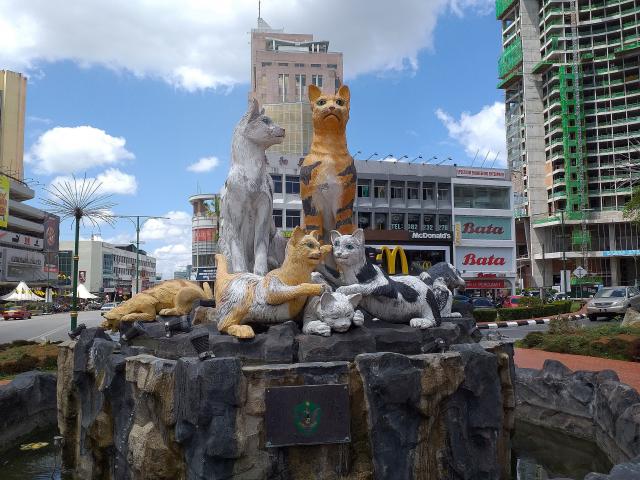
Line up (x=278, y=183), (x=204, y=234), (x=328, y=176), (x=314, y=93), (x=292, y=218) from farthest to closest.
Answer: (x=204, y=234) → (x=292, y=218) → (x=278, y=183) → (x=314, y=93) → (x=328, y=176)

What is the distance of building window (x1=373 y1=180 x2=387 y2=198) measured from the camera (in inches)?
1717

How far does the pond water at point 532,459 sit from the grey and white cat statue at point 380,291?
2.44 m

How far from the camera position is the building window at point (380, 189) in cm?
4361

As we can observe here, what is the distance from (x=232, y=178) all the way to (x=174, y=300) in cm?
198

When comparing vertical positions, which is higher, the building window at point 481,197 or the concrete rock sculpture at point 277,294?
the building window at point 481,197

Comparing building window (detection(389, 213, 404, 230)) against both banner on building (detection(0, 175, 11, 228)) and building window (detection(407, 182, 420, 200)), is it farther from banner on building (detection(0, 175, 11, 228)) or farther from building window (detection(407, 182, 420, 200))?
banner on building (detection(0, 175, 11, 228))

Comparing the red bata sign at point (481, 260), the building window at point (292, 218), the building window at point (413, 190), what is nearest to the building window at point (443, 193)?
the building window at point (413, 190)

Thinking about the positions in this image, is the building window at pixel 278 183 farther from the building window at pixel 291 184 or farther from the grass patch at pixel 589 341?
the grass patch at pixel 589 341

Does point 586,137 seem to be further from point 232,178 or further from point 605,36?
point 232,178

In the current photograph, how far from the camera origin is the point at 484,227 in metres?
44.7

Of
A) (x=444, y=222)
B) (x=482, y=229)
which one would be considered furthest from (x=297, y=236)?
(x=482, y=229)

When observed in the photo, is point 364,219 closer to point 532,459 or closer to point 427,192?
point 427,192

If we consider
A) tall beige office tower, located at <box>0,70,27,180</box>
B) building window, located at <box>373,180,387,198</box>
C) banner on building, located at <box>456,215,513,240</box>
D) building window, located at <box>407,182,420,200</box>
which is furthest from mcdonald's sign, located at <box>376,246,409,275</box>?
tall beige office tower, located at <box>0,70,27,180</box>

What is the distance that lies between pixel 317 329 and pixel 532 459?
4.08 metres
